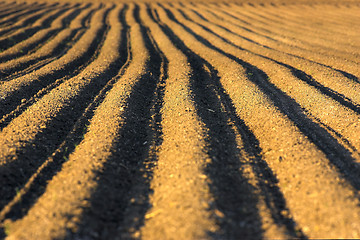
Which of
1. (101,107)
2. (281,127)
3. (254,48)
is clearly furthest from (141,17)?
(281,127)

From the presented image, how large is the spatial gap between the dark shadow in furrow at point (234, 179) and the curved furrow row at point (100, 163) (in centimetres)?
211

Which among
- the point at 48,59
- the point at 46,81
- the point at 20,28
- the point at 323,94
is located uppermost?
the point at 20,28

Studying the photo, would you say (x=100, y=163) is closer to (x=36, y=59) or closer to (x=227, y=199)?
(x=227, y=199)

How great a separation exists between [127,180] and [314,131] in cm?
638

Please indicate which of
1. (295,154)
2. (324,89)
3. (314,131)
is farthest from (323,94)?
(295,154)

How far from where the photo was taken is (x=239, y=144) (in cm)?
763

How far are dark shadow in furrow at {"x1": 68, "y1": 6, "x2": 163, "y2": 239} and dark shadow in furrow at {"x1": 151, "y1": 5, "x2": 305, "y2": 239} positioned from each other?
5.34ft

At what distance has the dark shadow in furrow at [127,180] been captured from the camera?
500cm

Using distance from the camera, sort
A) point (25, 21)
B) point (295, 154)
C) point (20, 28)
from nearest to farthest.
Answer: point (295, 154), point (20, 28), point (25, 21)

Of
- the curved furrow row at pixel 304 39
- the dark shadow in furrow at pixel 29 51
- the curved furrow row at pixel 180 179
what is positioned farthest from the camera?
the curved furrow row at pixel 304 39

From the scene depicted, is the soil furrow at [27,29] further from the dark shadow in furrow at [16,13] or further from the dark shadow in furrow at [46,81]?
the dark shadow in furrow at [46,81]

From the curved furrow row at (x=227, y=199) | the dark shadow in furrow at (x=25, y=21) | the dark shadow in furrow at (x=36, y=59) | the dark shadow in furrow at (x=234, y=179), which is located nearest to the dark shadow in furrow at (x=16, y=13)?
the dark shadow in furrow at (x=25, y=21)

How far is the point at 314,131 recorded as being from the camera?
8422 mm

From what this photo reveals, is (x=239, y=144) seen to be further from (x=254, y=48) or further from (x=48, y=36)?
(x=48, y=36)
